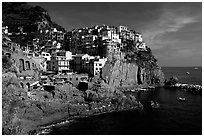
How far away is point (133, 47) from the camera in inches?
2881

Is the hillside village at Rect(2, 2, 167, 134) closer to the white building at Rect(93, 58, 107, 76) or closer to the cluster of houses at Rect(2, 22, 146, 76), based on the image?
the cluster of houses at Rect(2, 22, 146, 76)

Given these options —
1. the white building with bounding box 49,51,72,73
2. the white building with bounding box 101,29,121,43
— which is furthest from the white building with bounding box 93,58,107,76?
the white building with bounding box 101,29,121,43

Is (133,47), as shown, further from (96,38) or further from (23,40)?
(23,40)

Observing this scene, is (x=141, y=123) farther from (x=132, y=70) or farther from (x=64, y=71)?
(x=132, y=70)

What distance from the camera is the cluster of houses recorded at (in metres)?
53.1

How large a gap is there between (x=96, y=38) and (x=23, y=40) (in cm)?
2115

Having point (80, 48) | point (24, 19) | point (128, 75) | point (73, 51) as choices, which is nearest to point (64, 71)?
point (73, 51)

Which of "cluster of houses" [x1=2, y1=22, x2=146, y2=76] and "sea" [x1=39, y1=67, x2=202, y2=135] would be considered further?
"cluster of houses" [x1=2, y1=22, x2=146, y2=76]


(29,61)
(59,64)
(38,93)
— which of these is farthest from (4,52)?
Answer: (59,64)

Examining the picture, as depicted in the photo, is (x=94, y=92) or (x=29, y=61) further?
(x=29, y=61)

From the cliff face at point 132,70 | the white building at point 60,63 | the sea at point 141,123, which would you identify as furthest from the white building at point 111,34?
the sea at point 141,123

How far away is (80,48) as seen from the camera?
6481cm

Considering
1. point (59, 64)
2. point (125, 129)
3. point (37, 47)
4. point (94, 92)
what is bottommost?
point (125, 129)

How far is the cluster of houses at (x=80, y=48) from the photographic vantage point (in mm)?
53094
